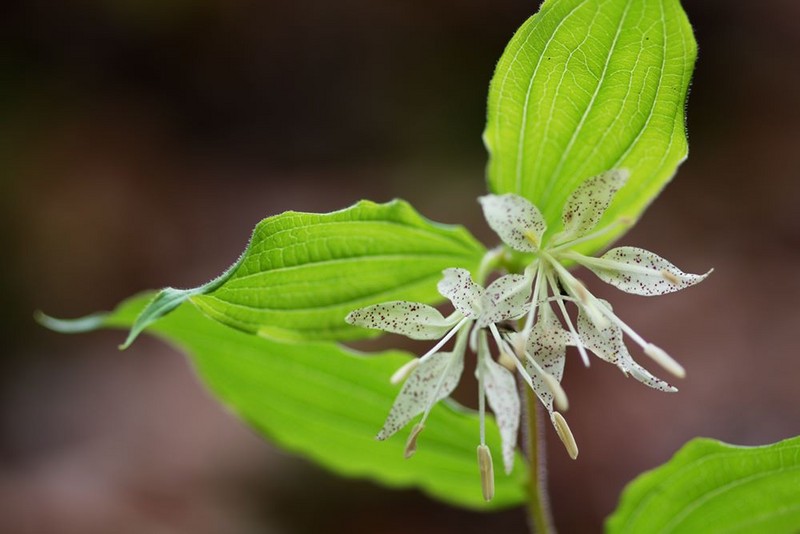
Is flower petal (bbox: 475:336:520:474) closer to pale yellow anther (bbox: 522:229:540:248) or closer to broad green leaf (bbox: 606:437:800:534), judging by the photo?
pale yellow anther (bbox: 522:229:540:248)

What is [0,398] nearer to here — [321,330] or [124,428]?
[124,428]

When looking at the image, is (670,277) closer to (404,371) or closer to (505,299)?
(505,299)

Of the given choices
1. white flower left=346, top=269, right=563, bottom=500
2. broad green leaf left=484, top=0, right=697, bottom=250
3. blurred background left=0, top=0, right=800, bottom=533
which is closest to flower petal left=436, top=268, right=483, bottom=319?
white flower left=346, top=269, right=563, bottom=500

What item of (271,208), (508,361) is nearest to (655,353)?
(508,361)

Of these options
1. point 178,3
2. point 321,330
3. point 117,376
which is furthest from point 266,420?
point 178,3

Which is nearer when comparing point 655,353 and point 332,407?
point 655,353

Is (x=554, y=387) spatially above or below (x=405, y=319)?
below

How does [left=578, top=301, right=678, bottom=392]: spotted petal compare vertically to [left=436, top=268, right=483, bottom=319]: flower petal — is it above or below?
below
